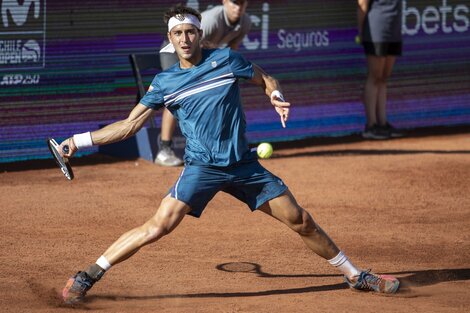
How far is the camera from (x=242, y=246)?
8.33m

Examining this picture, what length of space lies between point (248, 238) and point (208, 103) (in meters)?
2.31

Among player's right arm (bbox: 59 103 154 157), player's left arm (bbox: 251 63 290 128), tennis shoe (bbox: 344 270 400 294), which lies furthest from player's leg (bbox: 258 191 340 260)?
player's right arm (bbox: 59 103 154 157)

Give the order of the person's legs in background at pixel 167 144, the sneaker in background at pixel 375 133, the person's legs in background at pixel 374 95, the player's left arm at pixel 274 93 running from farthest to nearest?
the sneaker in background at pixel 375 133 < the person's legs in background at pixel 374 95 < the person's legs in background at pixel 167 144 < the player's left arm at pixel 274 93

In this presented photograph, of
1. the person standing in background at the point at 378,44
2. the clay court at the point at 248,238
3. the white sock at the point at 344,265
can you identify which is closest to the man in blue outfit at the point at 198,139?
the white sock at the point at 344,265

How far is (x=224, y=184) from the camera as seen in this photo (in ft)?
21.8

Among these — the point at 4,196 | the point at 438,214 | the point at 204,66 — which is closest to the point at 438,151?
the point at 438,214

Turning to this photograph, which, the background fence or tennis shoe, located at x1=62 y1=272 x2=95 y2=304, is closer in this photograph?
tennis shoe, located at x1=62 y1=272 x2=95 y2=304

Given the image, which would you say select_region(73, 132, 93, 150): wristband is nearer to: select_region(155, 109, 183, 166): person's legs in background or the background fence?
select_region(155, 109, 183, 166): person's legs in background

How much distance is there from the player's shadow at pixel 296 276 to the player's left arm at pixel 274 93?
4.16 feet

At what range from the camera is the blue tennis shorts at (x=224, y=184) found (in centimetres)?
655

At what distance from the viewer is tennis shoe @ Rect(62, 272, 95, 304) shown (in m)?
6.54

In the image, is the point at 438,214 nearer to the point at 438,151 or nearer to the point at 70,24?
the point at 438,151

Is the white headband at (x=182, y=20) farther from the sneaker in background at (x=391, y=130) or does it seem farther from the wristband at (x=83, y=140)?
the sneaker in background at (x=391, y=130)

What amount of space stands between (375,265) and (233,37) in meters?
4.53
